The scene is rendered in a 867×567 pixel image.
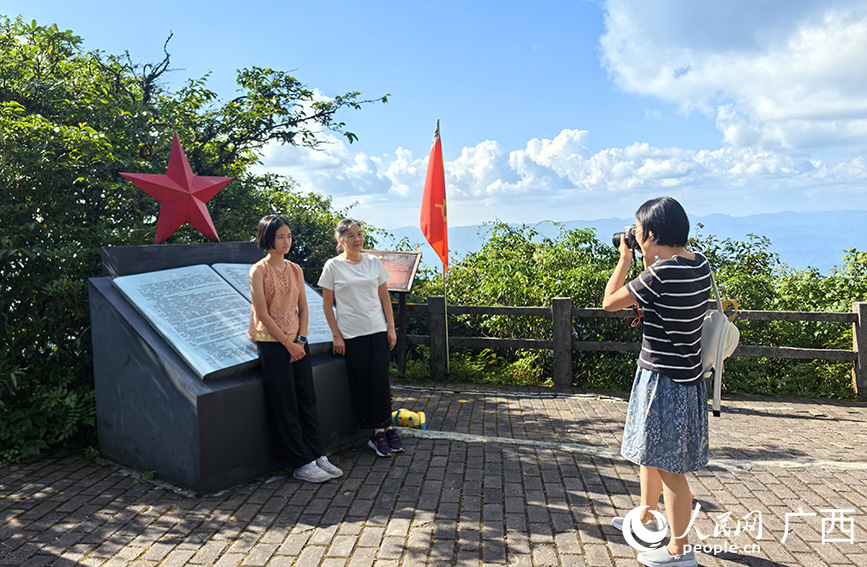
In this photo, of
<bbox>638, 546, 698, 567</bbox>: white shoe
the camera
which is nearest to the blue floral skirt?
<bbox>638, 546, 698, 567</bbox>: white shoe

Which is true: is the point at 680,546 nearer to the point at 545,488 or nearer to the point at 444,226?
the point at 545,488

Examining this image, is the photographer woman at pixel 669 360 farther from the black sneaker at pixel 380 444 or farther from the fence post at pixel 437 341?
the fence post at pixel 437 341

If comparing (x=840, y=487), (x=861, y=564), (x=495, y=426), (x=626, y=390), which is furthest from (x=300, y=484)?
(x=626, y=390)

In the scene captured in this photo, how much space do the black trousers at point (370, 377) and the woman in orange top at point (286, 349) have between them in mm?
483

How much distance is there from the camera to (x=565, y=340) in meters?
7.77

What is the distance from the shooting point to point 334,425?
5125 mm

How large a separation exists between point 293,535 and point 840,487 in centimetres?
388

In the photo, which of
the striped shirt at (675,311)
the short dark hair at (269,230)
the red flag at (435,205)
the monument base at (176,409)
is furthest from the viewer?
the red flag at (435,205)

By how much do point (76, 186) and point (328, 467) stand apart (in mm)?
4369

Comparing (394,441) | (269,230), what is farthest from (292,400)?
(269,230)

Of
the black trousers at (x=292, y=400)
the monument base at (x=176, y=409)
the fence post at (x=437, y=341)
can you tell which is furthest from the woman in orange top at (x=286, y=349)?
the fence post at (x=437, y=341)

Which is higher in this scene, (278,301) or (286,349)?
(278,301)

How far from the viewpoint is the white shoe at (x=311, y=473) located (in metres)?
4.48

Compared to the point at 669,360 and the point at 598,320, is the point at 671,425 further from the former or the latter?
the point at 598,320
